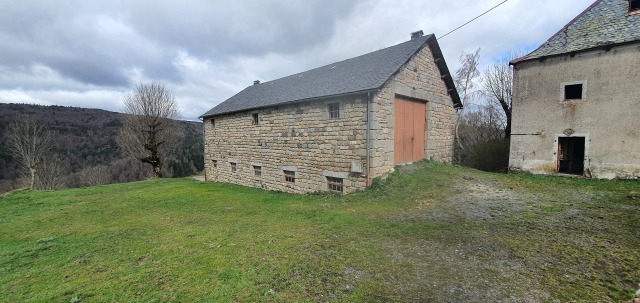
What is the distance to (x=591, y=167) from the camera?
30.8 ft

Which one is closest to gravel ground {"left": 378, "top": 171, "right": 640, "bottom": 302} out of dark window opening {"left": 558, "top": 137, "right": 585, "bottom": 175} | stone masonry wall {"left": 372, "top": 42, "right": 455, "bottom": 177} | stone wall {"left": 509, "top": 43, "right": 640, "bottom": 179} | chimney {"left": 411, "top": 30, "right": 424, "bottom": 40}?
stone masonry wall {"left": 372, "top": 42, "right": 455, "bottom": 177}

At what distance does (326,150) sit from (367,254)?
6108 millimetres

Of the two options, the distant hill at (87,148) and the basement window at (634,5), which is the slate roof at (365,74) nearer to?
the basement window at (634,5)

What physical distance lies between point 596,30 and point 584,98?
282 cm

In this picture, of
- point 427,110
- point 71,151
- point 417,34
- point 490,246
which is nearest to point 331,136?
point 427,110

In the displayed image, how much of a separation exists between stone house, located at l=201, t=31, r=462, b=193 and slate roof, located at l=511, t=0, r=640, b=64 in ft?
13.1

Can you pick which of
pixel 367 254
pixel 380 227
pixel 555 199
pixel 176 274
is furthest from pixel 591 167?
pixel 176 274

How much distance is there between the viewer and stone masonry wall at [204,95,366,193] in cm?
927

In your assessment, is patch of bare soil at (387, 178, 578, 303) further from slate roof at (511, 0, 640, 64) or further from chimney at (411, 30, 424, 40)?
chimney at (411, 30, 424, 40)

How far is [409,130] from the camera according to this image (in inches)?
424

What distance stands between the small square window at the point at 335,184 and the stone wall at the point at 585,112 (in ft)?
25.8

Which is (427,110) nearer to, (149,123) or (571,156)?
(571,156)

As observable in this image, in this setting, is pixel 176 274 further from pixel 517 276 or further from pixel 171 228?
pixel 517 276

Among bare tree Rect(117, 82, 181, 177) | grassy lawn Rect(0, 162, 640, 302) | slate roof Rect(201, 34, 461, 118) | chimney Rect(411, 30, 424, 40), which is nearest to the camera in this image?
grassy lawn Rect(0, 162, 640, 302)
